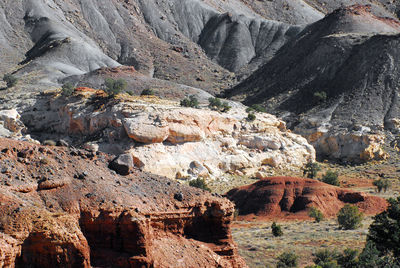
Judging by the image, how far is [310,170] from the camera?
160ft

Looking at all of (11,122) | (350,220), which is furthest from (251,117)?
(11,122)

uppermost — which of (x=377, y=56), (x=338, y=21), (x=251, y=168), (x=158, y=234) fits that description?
(x=338, y=21)

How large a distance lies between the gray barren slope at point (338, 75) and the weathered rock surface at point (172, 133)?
542 inches

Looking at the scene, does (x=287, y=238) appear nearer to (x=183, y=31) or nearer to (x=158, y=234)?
(x=158, y=234)

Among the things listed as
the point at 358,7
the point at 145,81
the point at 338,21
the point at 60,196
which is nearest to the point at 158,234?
the point at 60,196

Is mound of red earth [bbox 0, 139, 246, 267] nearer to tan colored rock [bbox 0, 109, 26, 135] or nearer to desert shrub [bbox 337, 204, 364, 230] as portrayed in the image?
desert shrub [bbox 337, 204, 364, 230]

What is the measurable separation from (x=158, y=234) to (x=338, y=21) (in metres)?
84.0

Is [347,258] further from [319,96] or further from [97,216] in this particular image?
[319,96]

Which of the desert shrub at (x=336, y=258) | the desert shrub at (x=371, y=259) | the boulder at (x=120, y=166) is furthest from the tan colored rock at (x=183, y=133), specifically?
the boulder at (x=120, y=166)

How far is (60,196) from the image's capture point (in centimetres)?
949

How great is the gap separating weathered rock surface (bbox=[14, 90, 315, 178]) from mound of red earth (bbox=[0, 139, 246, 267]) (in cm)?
2799

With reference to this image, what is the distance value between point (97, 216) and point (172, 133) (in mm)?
34267

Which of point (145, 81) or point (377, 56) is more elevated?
point (377, 56)

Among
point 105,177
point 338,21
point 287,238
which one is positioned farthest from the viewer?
point 338,21
